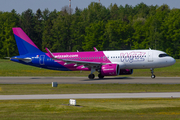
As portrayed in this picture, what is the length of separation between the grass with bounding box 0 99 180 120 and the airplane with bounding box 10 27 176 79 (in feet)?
65.1

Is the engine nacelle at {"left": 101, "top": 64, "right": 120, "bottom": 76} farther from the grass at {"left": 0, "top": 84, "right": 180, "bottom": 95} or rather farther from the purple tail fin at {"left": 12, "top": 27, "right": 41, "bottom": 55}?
the purple tail fin at {"left": 12, "top": 27, "right": 41, "bottom": 55}

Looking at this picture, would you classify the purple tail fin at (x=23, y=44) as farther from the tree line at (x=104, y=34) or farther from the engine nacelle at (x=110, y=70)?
the tree line at (x=104, y=34)

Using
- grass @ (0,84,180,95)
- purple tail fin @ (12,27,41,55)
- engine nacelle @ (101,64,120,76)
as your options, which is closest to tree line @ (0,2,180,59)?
purple tail fin @ (12,27,41,55)

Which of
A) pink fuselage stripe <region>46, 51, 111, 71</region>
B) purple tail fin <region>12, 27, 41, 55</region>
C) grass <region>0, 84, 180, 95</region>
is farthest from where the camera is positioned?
purple tail fin <region>12, 27, 41, 55</region>

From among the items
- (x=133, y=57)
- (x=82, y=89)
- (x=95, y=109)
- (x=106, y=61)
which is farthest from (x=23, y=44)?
(x=95, y=109)

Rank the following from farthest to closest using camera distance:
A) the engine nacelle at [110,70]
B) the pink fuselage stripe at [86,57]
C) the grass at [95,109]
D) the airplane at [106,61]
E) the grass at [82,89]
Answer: the pink fuselage stripe at [86,57], the airplane at [106,61], the engine nacelle at [110,70], the grass at [82,89], the grass at [95,109]

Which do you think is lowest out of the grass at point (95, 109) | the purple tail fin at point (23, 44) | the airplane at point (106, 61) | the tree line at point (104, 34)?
the grass at point (95, 109)

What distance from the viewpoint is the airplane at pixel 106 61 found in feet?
136

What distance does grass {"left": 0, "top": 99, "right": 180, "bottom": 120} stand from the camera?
→ 15.9 m

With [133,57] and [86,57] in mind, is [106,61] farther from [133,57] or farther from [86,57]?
[133,57]

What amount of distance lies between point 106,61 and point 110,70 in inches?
102

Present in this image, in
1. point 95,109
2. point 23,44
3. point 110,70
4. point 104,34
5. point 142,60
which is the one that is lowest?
point 95,109

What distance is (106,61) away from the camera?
42688mm

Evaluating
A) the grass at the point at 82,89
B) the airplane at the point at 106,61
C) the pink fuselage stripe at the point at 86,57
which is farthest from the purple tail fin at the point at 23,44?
the grass at the point at 82,89
